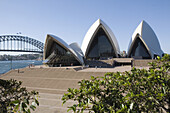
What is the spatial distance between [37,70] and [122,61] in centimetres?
1933

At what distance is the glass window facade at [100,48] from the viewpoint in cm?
3184

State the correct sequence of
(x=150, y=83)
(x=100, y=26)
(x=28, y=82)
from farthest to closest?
(x=100, y=26)
(x=28, y=82)
(x=150, y=83)

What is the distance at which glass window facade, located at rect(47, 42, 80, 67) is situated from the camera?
2385cm

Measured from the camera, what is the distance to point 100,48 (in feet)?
106

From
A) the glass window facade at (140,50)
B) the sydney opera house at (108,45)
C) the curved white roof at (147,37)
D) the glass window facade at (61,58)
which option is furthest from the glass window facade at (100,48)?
the glass window facade at (61,58)

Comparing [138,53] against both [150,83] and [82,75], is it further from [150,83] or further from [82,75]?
[150,83]

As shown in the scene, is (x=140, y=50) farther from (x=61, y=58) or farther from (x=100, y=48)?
(x=61, y=58)

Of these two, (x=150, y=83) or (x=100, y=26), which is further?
(x=100, y=26)

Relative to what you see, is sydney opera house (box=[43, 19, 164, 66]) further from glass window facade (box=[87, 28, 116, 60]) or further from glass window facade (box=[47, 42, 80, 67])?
glass window facade (box=[47, 42, 80, 67])

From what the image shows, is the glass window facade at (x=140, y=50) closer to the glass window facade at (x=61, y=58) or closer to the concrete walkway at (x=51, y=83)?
the glass window facade at (x=61, y=58)

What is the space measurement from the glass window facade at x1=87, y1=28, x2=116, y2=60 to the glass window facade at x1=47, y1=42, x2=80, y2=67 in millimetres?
8512

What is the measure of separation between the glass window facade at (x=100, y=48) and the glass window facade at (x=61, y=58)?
8512 millimetres

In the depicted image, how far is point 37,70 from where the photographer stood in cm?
1845

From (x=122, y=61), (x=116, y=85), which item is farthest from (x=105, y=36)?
(x=116, y=85)
